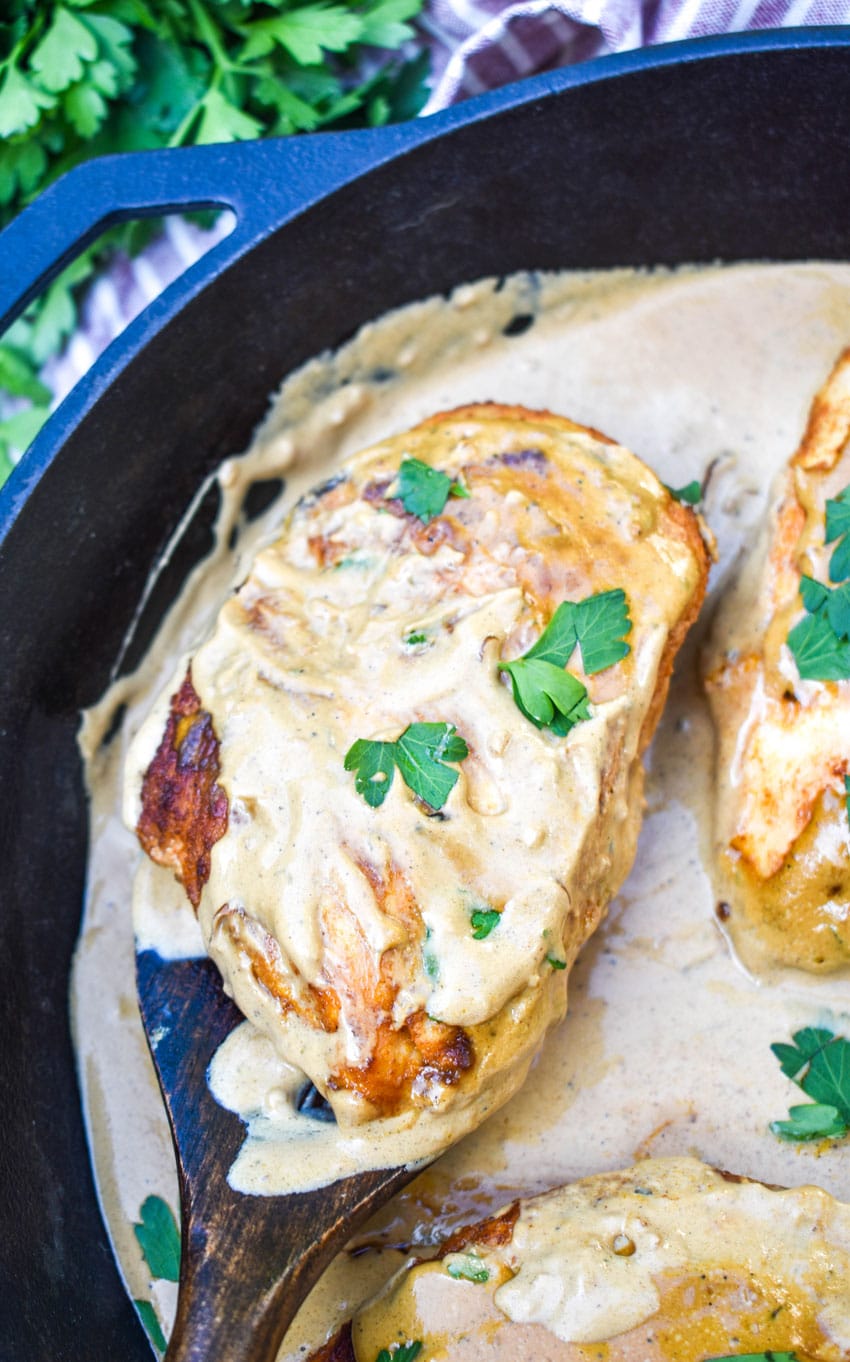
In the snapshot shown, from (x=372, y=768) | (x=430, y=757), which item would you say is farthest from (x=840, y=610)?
(x=372, y=768)

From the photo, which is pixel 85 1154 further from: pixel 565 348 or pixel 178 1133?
pixel 565 348

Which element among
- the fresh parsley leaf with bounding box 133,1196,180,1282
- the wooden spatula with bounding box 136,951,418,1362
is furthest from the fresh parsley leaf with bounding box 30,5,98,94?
the fresh parsley leaf with bounding box 133,1196,180,1282

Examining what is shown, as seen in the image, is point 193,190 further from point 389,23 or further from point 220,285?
point 389,23

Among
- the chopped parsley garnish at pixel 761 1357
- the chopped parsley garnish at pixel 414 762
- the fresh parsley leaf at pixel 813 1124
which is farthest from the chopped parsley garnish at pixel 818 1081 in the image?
the chopped parsley garnish at pixel 414 762

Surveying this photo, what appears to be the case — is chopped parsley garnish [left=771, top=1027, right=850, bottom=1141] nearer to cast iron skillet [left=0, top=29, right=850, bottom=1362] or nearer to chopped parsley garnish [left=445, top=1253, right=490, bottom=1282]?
chopped parsley garnish [left=445, top=1253, right=490, bottom=1282]

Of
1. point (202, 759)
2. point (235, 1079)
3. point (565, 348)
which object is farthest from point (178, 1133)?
point (565, 348)

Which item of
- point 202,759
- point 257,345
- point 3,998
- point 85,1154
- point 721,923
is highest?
point 257,345
